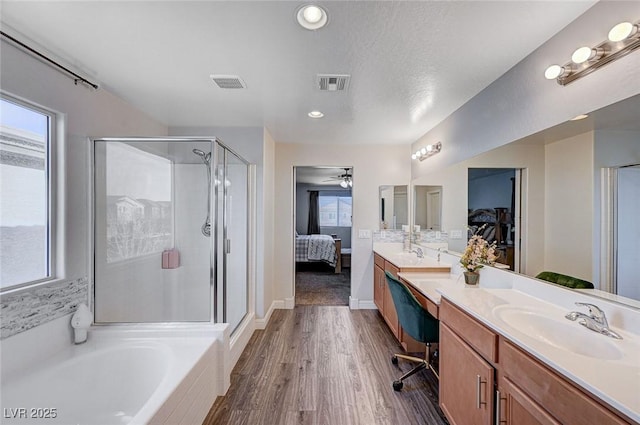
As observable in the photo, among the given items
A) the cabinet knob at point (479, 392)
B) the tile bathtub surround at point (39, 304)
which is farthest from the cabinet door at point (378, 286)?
the tile bathtub surround at point (39, 304)

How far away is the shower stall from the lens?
226cm

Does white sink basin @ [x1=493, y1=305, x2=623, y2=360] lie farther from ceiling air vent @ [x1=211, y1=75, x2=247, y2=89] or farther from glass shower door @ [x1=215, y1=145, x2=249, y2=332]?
ceiling air vent @ [x1=211, y1=75, x2=247, y2=89]

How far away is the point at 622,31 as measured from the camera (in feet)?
3.83

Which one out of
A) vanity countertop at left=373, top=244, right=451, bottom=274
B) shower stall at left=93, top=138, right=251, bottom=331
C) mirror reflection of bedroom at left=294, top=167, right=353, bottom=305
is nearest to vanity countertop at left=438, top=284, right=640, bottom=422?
vanity countertop at left=373, top=244, right=451, bottom=274

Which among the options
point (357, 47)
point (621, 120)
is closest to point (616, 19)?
point (621, 120)

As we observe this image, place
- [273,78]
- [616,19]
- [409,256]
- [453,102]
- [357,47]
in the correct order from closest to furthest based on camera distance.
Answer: [616,19]
[357,47]
[273,78]
[453,102]
[409,256]

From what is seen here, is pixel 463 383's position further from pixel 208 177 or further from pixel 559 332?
pixel 208 177

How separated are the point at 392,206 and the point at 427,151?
0.94 meters

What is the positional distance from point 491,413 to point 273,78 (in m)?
2.33

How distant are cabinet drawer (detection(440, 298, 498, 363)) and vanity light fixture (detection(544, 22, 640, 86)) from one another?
1324mm

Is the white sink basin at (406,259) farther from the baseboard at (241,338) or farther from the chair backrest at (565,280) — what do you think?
the baseboard at (241,338)

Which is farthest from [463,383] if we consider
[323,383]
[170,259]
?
[170,259]

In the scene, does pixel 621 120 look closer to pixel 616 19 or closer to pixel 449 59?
pixel 616 19

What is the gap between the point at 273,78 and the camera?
2.04 metres
